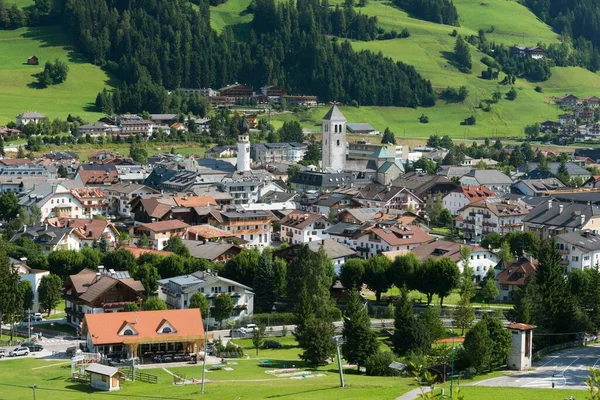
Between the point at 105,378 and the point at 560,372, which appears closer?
the point at 105,378

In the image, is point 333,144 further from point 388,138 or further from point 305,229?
point 305,229

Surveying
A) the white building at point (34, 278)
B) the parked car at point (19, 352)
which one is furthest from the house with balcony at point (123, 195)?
the parked car at point (19, 352)

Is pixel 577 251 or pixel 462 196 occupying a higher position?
pixel 462 196

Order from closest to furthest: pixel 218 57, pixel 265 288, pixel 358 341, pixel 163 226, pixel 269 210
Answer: pixel 358 341
pixel 265 288
pixel 163 226
pixel 269 210
pixel 218 57

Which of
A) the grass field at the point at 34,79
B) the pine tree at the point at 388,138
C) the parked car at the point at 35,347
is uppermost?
the grass field at the point at 34,79

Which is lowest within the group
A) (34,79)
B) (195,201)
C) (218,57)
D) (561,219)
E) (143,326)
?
(143,326)

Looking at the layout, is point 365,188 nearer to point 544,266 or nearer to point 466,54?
point 544,266

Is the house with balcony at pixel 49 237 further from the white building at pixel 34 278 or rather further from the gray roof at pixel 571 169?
the gray roof at pixel 571 169

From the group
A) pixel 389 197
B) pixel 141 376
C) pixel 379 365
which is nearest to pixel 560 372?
pixel 379 365
